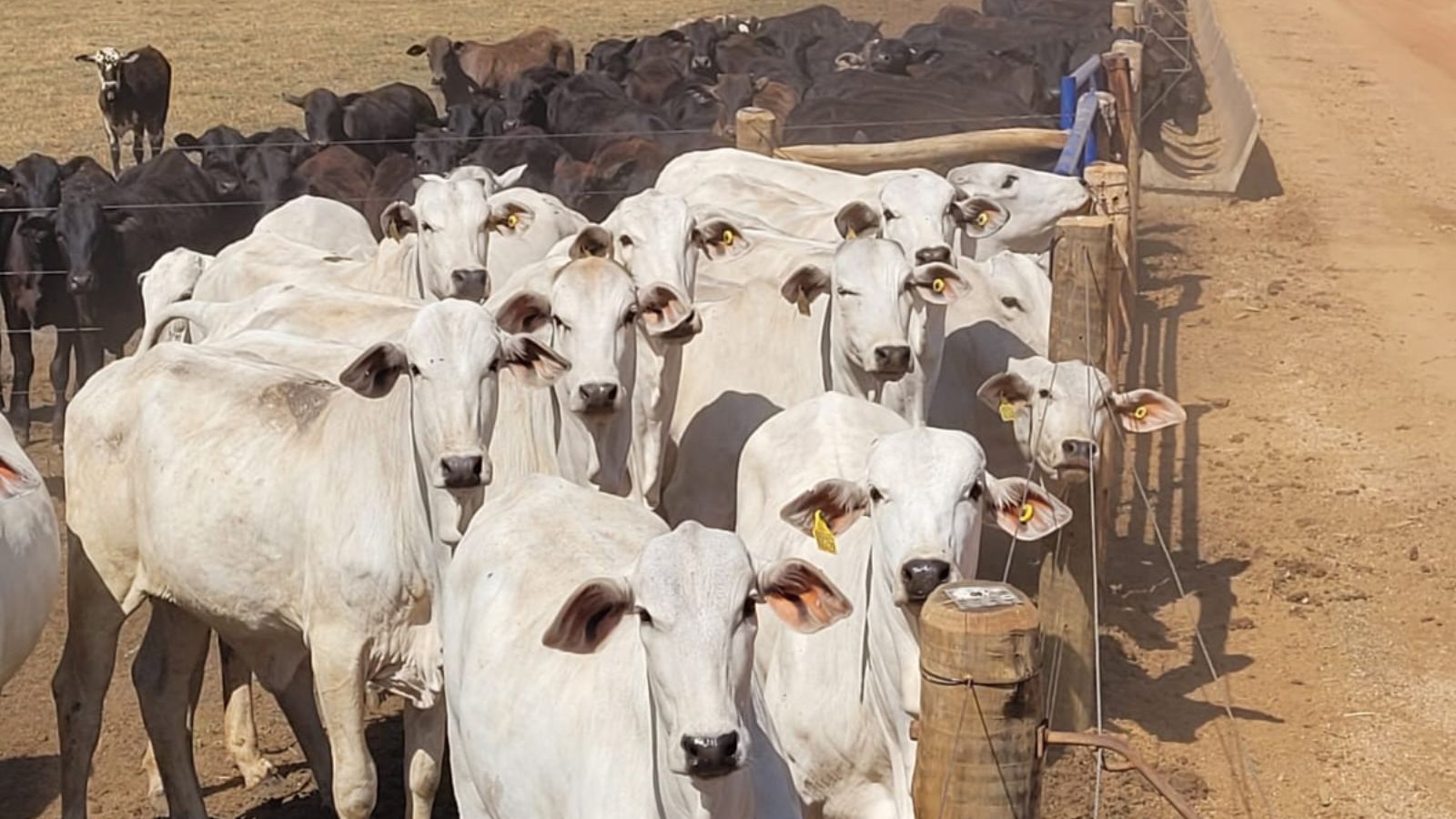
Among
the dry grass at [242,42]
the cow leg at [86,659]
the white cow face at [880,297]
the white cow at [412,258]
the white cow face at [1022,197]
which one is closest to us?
the cow leg at [86,659]

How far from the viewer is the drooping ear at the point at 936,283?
710 cm

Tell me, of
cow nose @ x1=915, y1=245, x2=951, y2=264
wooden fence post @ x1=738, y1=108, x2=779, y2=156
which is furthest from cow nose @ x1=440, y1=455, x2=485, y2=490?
wooden fence post @ x1=738, y1=108, x2=779, y2=156

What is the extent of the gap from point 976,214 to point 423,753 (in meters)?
3.61

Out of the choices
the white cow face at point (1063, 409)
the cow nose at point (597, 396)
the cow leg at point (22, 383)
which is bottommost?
the cow leg at point (22, 383)

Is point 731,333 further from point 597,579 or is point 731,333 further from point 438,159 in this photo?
point 438,159

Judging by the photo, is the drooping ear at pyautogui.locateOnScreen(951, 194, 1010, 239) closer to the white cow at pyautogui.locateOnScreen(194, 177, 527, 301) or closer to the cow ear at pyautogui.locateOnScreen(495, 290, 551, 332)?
the white cow at pyautogui.locateOnScreen(194, 177, 527, 301)

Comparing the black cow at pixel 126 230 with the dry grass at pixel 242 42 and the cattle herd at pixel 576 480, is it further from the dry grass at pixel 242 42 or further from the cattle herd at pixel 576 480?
the dry grass at pixel 242 42

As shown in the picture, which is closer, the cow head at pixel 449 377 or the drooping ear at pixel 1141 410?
the cow head at pixel 449 377

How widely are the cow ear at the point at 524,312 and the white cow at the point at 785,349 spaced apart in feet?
3.16

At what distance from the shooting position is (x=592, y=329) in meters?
6.59

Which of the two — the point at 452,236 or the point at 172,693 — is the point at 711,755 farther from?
the point at 452,236

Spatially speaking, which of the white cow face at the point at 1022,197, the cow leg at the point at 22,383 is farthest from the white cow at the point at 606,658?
the cow leg at the point at 22,383

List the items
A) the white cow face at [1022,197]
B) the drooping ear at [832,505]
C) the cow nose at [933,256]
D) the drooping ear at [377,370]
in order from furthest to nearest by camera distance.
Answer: the white cow face at [1022,197] < the cow nose at [933,256] < the drooping ear at [377,370] < the drooping ear at [832,505]

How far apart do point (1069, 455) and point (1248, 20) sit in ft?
83.5
